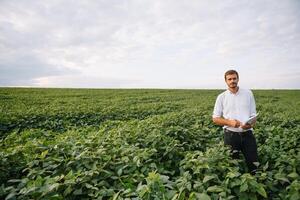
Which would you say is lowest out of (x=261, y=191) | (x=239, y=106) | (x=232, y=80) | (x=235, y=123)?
(x=261, y=191)

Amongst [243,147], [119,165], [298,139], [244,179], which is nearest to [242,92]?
[243,147]

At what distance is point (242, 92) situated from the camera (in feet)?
12.9

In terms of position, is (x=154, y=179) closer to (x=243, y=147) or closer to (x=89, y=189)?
(x=89, y=189)

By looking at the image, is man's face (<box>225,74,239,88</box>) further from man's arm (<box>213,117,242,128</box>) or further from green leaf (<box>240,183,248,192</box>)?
green leaf (<box>240,183,248,192</box>)

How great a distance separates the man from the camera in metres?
3.87

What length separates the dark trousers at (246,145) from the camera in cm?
388

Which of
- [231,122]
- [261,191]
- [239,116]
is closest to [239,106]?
[239,116]

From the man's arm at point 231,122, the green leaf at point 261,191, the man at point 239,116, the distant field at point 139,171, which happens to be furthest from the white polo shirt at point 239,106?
the green leaf at point 261,191

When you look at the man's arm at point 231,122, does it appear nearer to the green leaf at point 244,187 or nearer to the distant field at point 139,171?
the distant field at point 139,171

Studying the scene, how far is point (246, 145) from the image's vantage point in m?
3.91

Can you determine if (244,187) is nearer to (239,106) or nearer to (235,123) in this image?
(235,123)

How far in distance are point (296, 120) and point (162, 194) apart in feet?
31.4

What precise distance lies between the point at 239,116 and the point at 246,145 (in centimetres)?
49

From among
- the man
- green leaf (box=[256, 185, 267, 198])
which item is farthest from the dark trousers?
green leaf (box=[256, 185, 267, 198])
